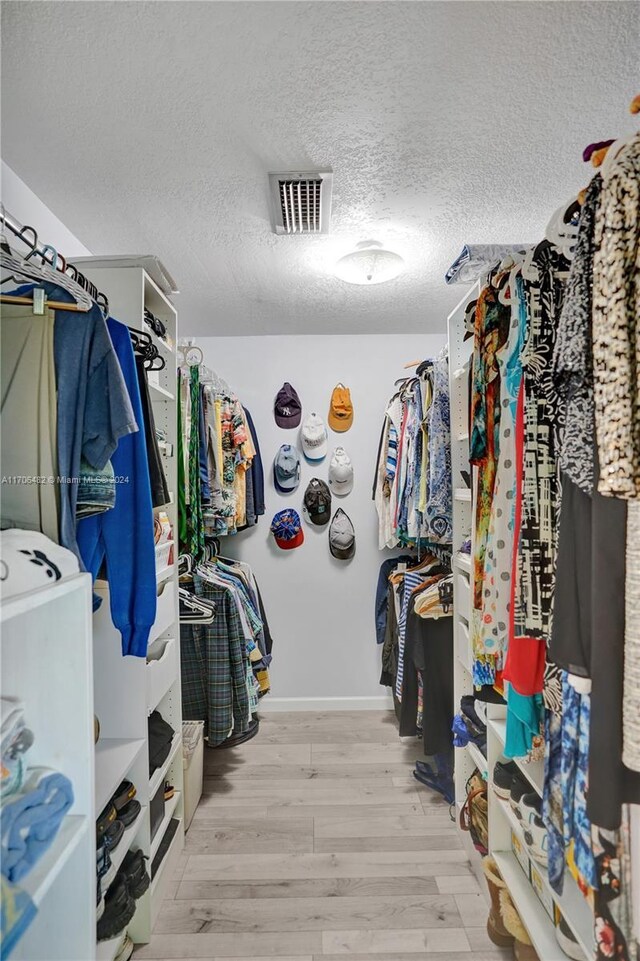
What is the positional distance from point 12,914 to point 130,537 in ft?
2.48

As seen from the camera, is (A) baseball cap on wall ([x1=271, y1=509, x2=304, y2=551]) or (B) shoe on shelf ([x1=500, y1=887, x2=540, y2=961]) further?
(A) baseball cap on wall ([x1=271, y1=509, x2=304, y2=551])

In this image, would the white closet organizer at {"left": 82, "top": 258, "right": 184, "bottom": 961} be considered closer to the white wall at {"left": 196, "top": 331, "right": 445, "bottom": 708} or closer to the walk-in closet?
the walk-in closet

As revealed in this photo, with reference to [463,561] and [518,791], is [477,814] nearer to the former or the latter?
[518,791]

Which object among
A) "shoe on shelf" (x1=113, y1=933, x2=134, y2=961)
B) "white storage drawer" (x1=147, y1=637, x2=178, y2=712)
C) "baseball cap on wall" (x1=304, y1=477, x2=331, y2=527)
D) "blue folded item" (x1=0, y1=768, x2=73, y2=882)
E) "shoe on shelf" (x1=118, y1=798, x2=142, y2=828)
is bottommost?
"shoe on shelf" (x1=113, y1=933, x2=134, y2=961)

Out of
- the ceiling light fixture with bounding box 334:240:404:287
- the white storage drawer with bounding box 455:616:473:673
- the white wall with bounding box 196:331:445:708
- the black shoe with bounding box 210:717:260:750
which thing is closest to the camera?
the white storage drawer with bounding box 455:616:473:673

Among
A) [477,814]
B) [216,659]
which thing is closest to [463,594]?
[477,814]

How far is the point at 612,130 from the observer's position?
1431 millimetres

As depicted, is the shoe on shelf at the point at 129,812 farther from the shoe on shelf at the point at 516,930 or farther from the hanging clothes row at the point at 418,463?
the hanging clothes row at the point at 418,463

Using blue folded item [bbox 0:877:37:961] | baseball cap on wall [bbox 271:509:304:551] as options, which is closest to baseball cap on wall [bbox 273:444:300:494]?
baseball cap on wall [bbox 271:509:304:551]

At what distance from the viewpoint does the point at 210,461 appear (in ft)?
7.80

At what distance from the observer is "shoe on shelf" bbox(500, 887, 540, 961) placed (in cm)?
141

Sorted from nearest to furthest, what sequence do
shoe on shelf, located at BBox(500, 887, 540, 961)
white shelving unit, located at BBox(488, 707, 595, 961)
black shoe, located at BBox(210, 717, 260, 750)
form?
1. white shelving unit, located at BBox(488, 707, 595, 961)
2. shoe on shelf, located at BBox(500, 887, 540, 961)
3. black shoe, located at BBox(210, 717, 260, 750)

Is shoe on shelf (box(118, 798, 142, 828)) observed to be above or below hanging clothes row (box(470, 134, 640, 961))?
below

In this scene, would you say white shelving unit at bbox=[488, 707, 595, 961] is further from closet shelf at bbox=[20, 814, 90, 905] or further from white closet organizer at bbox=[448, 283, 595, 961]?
closet shelf at bbox=[20, 814, 90, 905]
